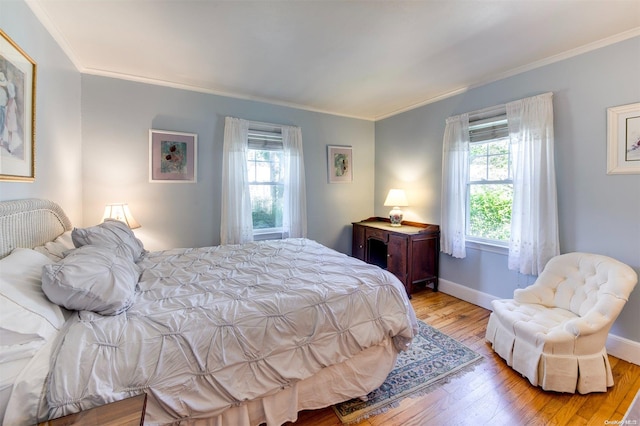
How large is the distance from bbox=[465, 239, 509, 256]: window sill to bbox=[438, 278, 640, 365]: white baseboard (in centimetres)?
49

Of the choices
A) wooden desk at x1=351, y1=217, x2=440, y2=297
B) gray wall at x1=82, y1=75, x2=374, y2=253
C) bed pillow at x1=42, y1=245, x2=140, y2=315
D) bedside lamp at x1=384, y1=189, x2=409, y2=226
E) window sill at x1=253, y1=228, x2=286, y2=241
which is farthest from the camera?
bedside lamp at x1=384, y1=189, x2=409, y2=226

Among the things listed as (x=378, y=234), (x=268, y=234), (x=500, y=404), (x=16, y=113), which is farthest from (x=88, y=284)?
(x=378, y=234)

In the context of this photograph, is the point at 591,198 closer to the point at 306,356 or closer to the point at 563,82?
the point at 563,82

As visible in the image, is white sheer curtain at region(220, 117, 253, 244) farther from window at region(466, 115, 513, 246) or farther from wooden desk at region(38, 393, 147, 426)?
window at region(466, 115, 513, 246)

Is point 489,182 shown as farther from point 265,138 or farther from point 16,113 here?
point 16,113

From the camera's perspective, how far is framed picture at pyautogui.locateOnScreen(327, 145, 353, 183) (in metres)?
4.09

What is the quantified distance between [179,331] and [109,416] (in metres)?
0.36

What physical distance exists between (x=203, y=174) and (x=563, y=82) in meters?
3.74

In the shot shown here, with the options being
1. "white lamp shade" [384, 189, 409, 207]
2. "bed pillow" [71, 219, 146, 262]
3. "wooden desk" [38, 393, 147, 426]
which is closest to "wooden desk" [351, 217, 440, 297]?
"white lamp shade" [384, 189, 409, 207]

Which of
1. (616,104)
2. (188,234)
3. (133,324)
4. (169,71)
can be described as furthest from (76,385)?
(616,104)

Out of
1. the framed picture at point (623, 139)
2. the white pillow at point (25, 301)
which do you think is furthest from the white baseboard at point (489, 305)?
the white pillow at point (25, 301)

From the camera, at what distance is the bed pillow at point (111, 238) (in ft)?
5.64

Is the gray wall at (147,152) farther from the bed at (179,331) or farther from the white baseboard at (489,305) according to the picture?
the white baseboard at (489,305)

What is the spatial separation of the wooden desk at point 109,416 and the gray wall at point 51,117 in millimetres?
1333
